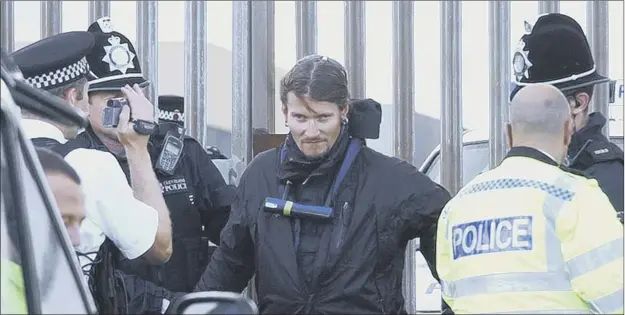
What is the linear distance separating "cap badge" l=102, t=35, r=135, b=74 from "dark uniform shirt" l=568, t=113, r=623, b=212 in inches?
64.8

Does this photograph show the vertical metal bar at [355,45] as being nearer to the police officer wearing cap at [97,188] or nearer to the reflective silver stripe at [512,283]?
the police officer wearing cap at [97,188]

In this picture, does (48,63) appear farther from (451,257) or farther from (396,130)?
(396,130)

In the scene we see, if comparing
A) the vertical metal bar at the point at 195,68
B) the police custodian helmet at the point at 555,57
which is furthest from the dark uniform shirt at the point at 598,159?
the vertical metal bar at the point at 195,68

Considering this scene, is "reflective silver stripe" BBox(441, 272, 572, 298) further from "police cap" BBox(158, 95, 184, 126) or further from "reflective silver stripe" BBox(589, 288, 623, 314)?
"police cap" BBox(158, 95, 184, 126)

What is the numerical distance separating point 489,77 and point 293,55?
82 cm

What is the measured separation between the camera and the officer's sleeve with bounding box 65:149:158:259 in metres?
3.26

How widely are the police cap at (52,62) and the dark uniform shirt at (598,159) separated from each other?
1.57 meters

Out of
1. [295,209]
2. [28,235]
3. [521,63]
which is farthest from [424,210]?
[28,235]

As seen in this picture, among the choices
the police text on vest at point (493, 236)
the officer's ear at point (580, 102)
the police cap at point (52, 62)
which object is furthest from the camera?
the officer's ear at point (580, 102)

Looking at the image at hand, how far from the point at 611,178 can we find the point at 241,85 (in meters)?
1.81

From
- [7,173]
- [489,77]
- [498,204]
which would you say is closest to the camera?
[7,173]

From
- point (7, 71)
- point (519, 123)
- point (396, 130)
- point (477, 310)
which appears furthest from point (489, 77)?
point (7, 71)

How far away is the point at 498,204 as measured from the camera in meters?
3.07

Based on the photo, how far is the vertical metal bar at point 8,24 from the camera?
489cm
